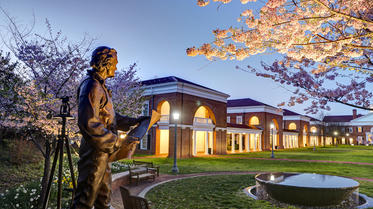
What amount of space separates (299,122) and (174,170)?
59866 mm

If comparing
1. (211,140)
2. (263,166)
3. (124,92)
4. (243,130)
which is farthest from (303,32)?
(243,130)

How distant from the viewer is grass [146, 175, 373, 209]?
8203 mm

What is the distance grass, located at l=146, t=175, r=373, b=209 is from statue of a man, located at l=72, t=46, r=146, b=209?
5.43m

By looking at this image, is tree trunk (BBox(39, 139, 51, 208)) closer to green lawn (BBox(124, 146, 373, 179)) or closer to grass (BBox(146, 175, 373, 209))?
grass (BBox(146, 175, 373, 209))

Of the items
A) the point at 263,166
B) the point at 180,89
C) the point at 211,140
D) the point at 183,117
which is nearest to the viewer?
the point at 263,166

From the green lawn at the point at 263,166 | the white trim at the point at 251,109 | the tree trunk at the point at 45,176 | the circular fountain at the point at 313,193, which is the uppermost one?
the white trim at the point at 251,109

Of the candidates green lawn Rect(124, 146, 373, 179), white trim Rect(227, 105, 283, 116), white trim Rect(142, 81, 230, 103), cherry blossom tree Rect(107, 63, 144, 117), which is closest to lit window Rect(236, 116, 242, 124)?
white trim Rect(227, 105, 283, 116)

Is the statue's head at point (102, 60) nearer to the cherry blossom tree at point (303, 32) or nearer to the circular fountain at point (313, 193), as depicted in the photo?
the cherry blossom tree at point (303, 32)

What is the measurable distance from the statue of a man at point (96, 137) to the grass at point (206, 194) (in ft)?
17.8

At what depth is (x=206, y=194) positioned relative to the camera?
9.73 meters

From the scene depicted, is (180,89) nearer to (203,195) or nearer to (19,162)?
(19,162)

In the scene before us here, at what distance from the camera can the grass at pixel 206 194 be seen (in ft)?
26.9

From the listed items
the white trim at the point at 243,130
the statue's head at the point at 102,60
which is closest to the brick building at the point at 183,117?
the white trim at the point at 243,130

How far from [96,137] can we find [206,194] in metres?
7.86
